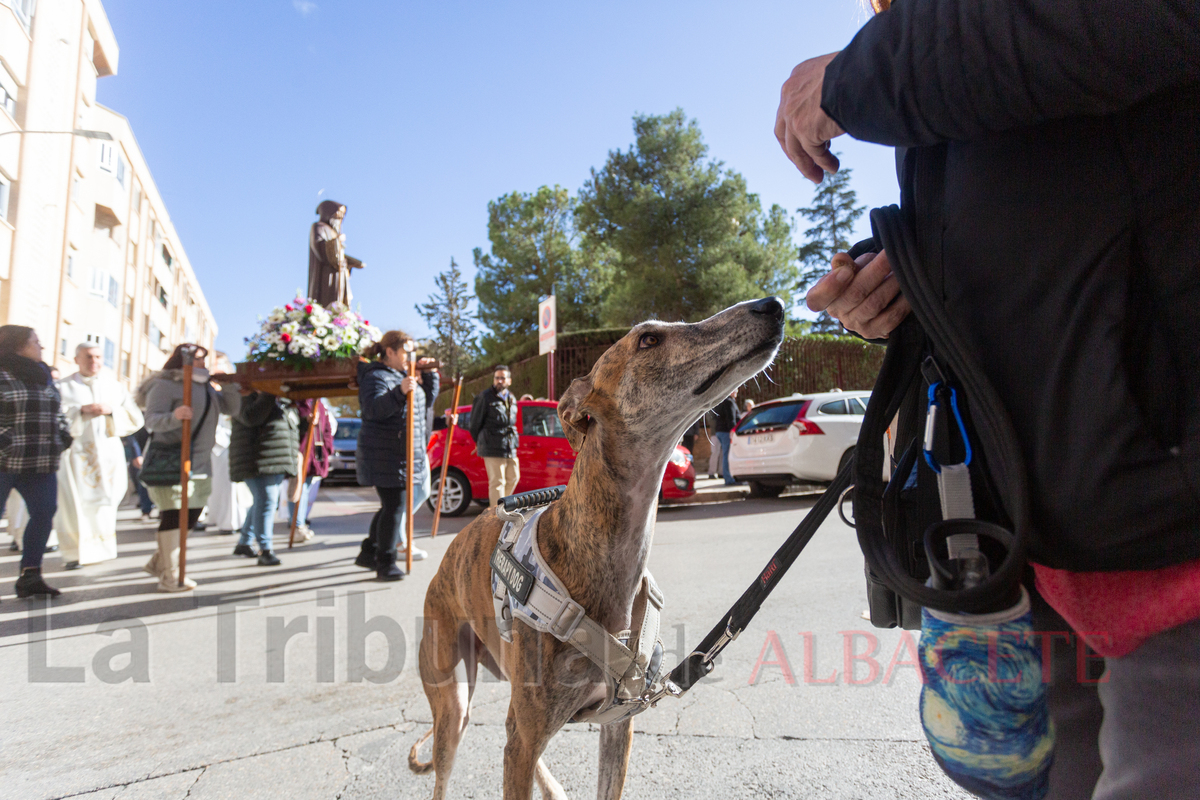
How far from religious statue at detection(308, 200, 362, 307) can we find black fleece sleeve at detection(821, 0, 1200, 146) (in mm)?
8456

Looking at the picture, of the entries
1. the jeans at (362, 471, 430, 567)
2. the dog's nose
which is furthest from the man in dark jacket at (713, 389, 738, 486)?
the dog's nose

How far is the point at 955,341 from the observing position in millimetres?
781

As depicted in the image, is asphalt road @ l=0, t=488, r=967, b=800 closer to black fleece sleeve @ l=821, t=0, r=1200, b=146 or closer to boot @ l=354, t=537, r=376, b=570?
boot @ l=354, t=537, r=376, b=570

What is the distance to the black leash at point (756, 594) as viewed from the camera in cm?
136

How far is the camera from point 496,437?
8195 millimetres

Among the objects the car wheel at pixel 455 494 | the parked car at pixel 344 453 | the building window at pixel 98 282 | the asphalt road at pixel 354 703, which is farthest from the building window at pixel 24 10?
the asphalt road at pixel 354 703

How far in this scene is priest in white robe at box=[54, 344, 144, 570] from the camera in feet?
20.5

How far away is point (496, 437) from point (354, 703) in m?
5.13

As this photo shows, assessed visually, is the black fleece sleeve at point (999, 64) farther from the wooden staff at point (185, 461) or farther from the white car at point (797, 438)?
the white car at point (797, 438)

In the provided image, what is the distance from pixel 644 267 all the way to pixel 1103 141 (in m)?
19.2

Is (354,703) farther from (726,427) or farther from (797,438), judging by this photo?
(726,427)

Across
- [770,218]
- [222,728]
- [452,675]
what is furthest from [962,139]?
[770,218]

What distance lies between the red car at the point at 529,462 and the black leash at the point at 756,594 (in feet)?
25.6

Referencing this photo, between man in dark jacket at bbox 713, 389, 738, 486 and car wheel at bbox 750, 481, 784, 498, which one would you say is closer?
car wheel at bbox 750, 481, 784, 498
